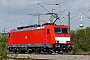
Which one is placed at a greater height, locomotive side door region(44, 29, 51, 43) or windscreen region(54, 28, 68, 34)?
windscreen region(54, 28, 68, 34)

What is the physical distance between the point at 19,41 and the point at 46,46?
7.35 m

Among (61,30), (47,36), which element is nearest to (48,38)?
(47,36)

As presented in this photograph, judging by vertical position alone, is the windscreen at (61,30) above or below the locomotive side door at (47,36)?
above

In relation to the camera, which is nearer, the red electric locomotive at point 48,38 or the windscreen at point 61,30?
the red electric locomotive at point 48,38

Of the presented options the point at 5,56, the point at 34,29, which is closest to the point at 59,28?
the point at 34,29

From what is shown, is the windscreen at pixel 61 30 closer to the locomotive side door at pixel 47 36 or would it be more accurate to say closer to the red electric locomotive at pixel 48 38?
the red electric locomotive at pixel 48 38

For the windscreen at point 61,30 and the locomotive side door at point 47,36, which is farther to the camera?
the windscreen at point 61,30

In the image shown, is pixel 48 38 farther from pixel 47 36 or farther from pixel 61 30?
pixel 61 30

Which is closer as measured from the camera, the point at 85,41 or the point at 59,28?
the point at 59,28

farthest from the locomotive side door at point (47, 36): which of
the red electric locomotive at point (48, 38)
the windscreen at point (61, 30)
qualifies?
the windscreen at point (61, 30)

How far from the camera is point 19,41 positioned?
4034 cm

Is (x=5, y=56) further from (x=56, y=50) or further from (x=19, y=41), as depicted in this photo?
(x=19, y=41)

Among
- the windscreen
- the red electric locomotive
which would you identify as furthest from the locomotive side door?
the windscreen

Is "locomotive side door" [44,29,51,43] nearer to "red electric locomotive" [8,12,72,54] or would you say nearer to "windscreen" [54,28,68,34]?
"red electric locomotive" [8,12,72,54]
